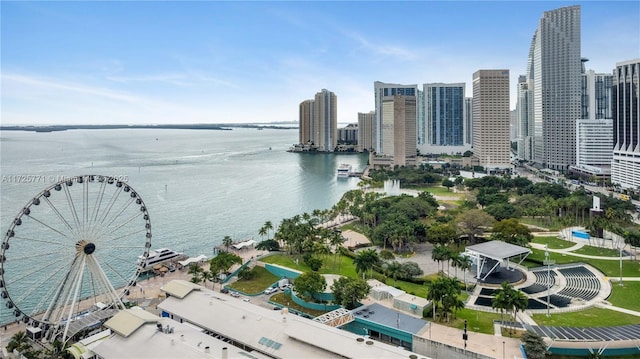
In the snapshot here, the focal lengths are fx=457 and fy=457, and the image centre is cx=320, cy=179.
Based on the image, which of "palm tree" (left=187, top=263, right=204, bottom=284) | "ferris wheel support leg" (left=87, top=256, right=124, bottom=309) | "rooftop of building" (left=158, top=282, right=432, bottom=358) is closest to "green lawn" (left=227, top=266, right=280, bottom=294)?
"palm tree" (left=187, top=263, right=204, bottom=284)

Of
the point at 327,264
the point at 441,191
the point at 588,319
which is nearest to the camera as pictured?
the point at 588,319

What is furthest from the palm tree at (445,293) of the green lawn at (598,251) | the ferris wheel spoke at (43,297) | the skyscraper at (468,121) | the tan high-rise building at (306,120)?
the tan high-rise building at (306,120)

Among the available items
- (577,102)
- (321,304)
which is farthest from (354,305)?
(577,102)

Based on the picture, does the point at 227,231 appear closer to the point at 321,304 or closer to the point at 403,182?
the point at 321,304

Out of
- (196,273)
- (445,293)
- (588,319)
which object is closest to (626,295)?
(588,319)

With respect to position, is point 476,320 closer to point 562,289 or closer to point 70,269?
point 562,289

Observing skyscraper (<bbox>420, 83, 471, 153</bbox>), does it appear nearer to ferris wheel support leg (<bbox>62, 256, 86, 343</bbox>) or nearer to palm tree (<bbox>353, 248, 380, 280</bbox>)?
palm tree (<bbox>353, 248, 380, 280</bbox>)
